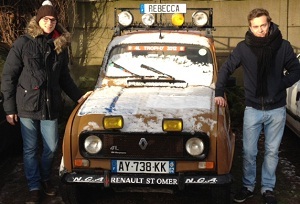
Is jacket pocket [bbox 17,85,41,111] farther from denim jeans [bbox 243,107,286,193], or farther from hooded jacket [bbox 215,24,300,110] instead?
denim jeans [bbox 243,107,286,193]

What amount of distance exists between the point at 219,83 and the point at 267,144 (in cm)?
77

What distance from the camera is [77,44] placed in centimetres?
1233

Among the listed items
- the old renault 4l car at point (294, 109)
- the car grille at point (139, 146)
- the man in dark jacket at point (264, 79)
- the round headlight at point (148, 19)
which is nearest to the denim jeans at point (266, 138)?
the man in dark jacket at point (264, 79)

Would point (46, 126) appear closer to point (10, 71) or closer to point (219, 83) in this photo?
point (10, 71)

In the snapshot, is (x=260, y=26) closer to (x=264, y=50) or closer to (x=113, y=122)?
(x=264, y=50)

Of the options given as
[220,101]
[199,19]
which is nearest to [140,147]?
[220,101]

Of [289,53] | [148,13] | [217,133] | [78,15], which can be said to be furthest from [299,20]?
[217,133]

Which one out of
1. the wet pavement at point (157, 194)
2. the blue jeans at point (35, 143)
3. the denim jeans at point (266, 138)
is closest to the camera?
the denim jeans at point (266, 138)

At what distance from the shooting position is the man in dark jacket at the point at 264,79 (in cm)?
452

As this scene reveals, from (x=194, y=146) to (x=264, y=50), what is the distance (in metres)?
1.13

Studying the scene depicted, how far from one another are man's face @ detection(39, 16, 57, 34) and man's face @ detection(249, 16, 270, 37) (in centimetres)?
191

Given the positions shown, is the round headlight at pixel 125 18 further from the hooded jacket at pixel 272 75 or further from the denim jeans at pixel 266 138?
the denim jeans at pixel 266 138

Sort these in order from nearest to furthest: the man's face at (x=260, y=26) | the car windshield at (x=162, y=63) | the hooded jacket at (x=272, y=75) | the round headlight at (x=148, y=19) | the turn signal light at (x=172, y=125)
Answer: the turn signal light at (x=172, y=125), the man's face at (x=260, y=26), the hooded jacket at (x=272, y=75), the car windshield at (x=162, y=63), the round headlight at (x=148, y=19)

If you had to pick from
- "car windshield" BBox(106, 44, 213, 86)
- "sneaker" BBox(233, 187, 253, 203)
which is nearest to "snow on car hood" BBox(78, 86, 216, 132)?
"car windshield" BBox(106, 44, 213, 86)
